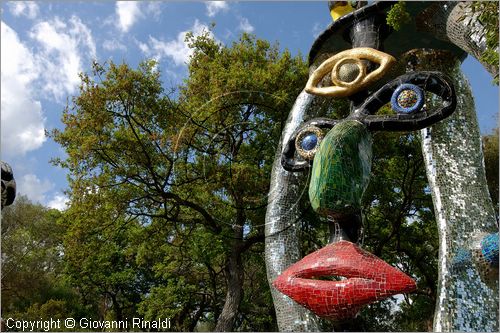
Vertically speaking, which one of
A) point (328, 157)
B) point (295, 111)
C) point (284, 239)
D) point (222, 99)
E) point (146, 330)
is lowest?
point (146, 330)

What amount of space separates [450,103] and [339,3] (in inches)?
126

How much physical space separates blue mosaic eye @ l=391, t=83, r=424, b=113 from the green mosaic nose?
1.73 ft

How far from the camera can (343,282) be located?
206 inches

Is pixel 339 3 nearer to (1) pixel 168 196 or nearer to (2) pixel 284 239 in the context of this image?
(2) pixel 284 239

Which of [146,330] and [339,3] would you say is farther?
[146,330]

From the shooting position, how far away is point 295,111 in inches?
341

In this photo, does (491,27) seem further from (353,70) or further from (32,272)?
(32,272)

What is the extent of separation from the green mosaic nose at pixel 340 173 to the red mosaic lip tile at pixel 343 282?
0.39 meters

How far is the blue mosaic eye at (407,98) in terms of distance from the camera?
6.01m

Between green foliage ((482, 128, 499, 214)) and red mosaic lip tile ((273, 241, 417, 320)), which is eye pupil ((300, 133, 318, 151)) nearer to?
red mosaic lip tile ((273, 241, 417, 320))

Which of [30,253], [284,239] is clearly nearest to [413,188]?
[284,239]

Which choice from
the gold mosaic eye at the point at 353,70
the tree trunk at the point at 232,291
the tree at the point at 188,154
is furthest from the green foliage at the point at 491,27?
the tree trunk at the point at 232,291

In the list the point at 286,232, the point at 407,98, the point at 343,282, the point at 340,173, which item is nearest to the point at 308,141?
the point at 340,173

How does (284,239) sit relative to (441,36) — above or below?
below
